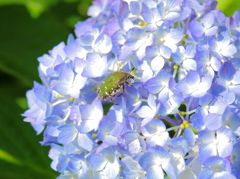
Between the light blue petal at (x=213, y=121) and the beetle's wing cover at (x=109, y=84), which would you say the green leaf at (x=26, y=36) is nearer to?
the beetle's wing cover at (x=109, y=84)

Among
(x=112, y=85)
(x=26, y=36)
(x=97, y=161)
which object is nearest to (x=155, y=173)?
(x=97, y=161)

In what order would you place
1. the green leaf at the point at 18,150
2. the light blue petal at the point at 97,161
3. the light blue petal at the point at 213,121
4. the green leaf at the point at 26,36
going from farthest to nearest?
the green leaf at the point at 26,36
the green leaf at the point at 18,150
the light blue petal at the point at 97,161
the light blue petal at the point at 213,121

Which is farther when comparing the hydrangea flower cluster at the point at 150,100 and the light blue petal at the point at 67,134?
the light blue petal at the point at 67,134

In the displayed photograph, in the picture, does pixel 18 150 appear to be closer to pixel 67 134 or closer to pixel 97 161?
pixel 67 134

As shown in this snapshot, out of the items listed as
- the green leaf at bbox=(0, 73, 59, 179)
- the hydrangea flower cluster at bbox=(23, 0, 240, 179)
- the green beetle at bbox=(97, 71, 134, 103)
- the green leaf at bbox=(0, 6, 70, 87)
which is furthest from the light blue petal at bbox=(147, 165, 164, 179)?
the green leaf at bbox=(0, 6, 70, 87)

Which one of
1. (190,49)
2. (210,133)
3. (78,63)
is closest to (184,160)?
(210,133)

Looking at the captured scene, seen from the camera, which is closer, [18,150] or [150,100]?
[150,100]

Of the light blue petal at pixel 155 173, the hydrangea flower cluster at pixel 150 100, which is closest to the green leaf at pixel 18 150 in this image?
the hydrangea flower cluster at pixel 150 100

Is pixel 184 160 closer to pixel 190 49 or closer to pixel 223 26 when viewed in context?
pixel 190 49
